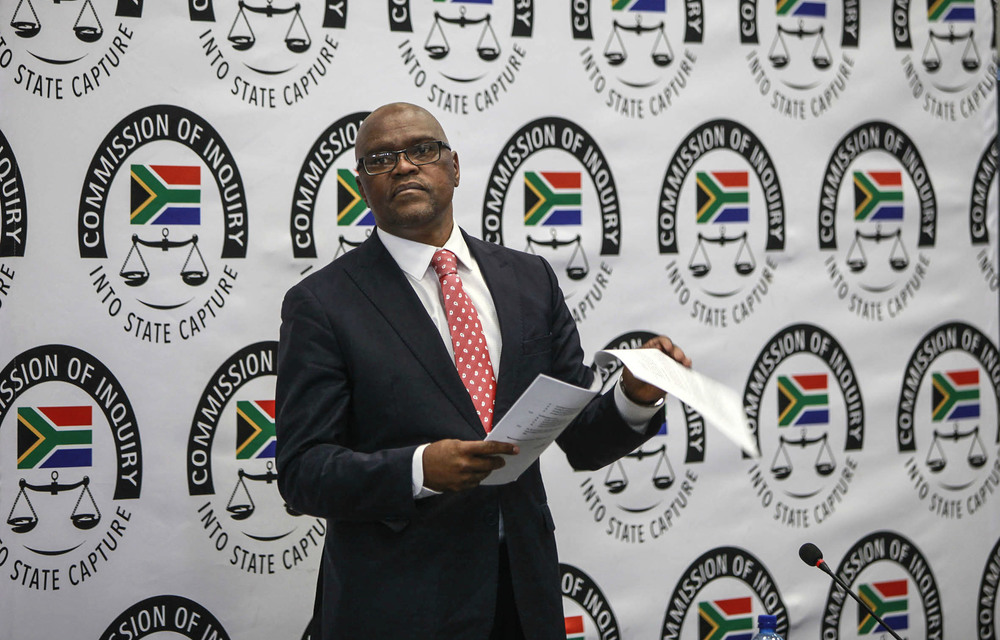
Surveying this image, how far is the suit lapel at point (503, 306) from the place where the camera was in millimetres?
1834

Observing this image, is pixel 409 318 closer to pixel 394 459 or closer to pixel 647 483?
pixel 394 459

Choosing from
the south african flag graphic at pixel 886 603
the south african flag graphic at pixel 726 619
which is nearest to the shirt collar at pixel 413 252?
the south african flag graphic at pixel 726 619

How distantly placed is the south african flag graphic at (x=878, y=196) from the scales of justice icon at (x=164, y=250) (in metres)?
1.86

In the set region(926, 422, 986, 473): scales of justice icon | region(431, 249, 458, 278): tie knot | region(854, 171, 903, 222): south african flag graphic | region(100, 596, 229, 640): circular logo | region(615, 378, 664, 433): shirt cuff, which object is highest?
region(854, 171, 903, 222): south african flag graphic

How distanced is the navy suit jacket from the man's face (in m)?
0.10

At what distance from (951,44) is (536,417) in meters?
2.21

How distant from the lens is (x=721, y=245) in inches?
112

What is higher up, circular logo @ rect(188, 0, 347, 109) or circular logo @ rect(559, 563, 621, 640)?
circular logo @ rect(188, 0, 347, 109)

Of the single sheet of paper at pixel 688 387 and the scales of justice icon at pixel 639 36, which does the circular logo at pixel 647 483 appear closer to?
the scales of justice icon at pixel 639 36

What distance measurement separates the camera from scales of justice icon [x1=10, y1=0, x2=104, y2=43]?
2.29m

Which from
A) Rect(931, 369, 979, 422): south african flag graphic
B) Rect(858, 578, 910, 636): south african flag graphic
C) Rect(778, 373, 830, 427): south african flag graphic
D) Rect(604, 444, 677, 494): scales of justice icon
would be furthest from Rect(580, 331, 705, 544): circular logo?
Rect(931, 369, 979, 422): south african flag graphic

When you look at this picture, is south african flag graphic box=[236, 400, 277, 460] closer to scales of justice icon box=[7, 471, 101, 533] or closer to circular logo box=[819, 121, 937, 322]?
scales of justice icon box=[7, 471, 101, 533]

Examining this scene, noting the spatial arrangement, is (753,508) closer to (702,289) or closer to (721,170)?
(702,289)

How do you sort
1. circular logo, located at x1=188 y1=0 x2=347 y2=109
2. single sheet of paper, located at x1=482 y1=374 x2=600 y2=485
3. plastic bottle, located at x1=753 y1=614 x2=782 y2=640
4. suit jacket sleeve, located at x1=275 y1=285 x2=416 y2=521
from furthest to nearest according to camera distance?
circular logo, located at x1=188 y1=0 x2=347 y2=109, plastic bottle, located at x1=753 y1=614 x2=782 y2=640, suit jacket sleeve, located at x1=275 y1=285 x2=416 y2=521, single sheet of paper, located at x1=482 y1=374 x2=600 y2=485
